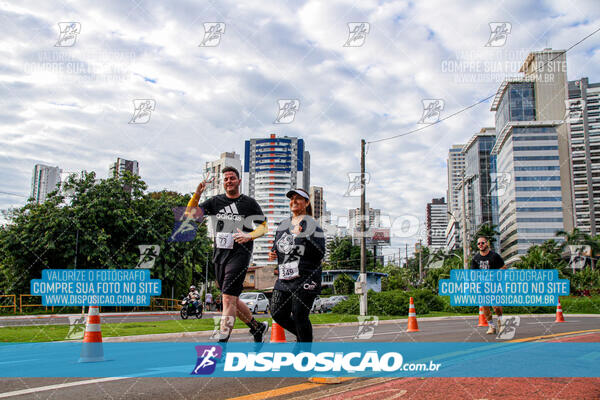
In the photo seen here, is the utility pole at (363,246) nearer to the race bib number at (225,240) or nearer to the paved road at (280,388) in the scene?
the race bib number at (225,240)

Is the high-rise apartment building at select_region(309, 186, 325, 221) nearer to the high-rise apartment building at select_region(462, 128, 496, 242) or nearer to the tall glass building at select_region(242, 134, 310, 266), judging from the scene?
the tall glass building at select_region(242, 134, 310, 266)

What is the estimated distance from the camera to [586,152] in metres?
167

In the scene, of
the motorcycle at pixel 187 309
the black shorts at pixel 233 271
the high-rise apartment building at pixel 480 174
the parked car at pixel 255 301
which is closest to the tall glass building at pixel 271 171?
the high-rise apartment building at pixel 480 174

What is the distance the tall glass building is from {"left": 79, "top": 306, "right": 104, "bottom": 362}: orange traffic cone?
471 feet

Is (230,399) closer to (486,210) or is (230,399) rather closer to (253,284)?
(253,284)

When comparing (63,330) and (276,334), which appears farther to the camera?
(63,330)

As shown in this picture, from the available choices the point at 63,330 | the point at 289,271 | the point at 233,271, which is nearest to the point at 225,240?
the point at 233,271

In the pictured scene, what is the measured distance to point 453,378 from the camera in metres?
3.90

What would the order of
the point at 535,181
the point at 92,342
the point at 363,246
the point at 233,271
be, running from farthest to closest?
the point at 535,181
the point at 363,246
the point at 92,342
the point at 233,271

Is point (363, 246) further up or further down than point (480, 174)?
further down

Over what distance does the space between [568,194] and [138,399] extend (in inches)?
6101

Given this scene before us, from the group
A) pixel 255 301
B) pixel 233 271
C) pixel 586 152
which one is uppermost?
pixel 586 152

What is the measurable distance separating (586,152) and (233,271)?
19373 cm

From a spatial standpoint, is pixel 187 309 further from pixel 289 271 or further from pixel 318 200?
pixel 318 200
